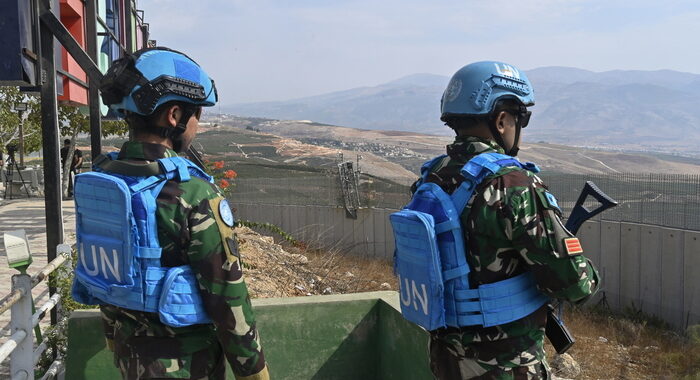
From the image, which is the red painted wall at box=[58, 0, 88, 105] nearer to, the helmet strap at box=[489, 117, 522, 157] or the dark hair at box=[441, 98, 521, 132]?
the dark hair at box=[441, 98, 521, 132]

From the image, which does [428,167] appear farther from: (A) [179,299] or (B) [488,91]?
(A) [179,299]

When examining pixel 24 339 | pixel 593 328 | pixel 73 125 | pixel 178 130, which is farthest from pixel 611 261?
pixel 73 125

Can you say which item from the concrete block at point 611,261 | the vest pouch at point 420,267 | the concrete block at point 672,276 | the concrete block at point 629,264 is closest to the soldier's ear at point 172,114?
the vest pouch at point 420,267

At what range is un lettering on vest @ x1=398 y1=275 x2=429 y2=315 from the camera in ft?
7.69

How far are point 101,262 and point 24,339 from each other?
4.61 ft

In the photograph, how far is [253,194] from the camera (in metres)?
17.4

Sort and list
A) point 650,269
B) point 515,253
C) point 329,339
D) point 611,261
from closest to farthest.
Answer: point 515,253 < point 329,339 < point 650,269 < point 611,261

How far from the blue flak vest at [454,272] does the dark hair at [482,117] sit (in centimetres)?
20

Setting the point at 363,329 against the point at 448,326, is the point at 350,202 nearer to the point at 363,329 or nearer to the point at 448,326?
the point at 363,329

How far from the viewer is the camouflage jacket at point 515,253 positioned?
2127mm

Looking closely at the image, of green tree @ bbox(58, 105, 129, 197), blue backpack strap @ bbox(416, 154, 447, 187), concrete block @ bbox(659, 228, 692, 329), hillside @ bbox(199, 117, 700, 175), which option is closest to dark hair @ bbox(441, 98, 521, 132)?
blue backpack strap @ bbox(416, 154, 447, 187)

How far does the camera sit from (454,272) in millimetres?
2258

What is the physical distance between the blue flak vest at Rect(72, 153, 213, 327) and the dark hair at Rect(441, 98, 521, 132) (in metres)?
0.99

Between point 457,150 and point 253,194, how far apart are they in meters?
15.3
